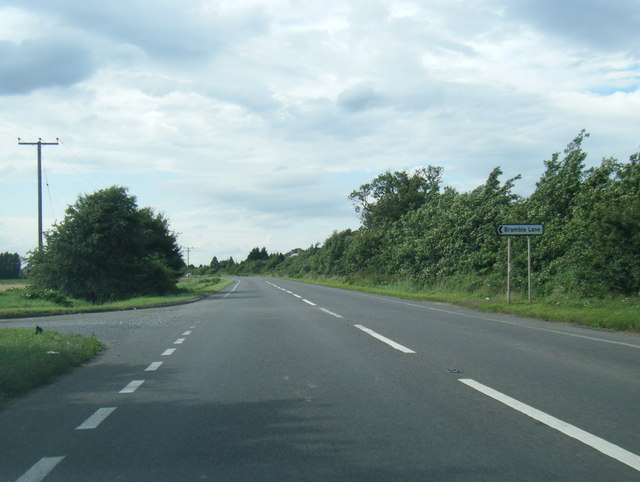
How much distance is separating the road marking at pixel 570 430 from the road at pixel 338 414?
0.02 metres

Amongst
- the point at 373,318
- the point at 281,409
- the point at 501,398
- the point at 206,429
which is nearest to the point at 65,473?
the point at 206,429

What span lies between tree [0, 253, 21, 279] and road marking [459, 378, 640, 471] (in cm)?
12984

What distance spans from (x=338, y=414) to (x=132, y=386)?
3105 millimetres

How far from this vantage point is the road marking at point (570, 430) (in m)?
4.70

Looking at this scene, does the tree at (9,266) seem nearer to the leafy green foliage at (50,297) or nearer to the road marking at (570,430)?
the leafy green foliage at (50,297)

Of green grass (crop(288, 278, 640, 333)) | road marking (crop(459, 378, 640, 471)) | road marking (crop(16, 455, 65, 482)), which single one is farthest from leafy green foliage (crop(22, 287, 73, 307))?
road marking (crop(459, 378, 640, 471))

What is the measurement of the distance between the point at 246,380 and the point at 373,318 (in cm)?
1012

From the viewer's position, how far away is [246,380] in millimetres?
8195

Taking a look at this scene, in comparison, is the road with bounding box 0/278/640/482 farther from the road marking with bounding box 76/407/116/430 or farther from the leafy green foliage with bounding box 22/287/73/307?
the leafy green foliage with bounding box 22/287/73/307

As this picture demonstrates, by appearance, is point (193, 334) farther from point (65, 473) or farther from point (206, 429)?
point (65, 473)

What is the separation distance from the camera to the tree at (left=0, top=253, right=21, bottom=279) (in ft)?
409

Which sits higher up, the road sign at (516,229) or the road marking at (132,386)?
the road sign at (516,229)

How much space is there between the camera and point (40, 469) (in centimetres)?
473

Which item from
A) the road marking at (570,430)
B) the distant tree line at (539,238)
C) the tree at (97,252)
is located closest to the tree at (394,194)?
the distant tree line at (539,238)
